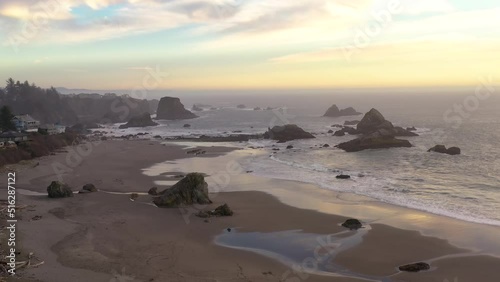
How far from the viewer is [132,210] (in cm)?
2959

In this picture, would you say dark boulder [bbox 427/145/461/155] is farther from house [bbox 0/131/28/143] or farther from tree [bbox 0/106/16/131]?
tree [bbox 0/106/16/131]

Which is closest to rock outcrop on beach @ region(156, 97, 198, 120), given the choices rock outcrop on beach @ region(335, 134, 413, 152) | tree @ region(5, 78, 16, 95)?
tree @ region(5, 78, 16, 95)

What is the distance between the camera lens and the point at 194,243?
23484mm

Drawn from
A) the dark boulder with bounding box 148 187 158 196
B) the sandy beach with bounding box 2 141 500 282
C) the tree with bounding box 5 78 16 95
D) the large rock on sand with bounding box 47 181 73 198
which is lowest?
the sandy beach with bounding box 2 141 500 282

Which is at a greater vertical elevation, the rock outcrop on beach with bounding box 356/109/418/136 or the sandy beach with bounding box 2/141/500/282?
the rock outcrop on beach with bounding box 356/109/418/136

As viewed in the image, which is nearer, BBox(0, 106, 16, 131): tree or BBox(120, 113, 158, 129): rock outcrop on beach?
BBox(0, 106, 16, 131): tree

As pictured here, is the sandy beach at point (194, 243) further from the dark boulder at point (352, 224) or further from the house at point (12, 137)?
the house at point (12, 137)

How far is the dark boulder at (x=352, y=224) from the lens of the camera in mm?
26191

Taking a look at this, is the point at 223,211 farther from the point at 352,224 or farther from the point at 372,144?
the point at 372,144

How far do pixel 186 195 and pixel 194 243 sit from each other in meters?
8.15

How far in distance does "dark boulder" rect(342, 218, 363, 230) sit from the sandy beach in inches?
21.7

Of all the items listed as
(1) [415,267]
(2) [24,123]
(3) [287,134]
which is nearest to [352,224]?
(1) [415,267]

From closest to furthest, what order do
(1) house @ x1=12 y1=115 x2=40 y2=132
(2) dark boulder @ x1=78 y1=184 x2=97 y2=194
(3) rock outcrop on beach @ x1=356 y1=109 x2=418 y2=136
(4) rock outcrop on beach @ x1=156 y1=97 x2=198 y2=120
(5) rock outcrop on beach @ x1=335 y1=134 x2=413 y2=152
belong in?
(2) dark boulder @ x1=78 y1=184 x2=97 y2=194, (5) rock outcrop on beach @ x1=335 y1=134 x2=413 y2=152, (1) house @ x1=12 y1=115 x2=40 y2=132, (3) rock outcrop on beach @ x1=356 y1=109 x2=418 y2=136, (4) rock outcrop on beach @ x1=156 y1=97 x2=198 y2=120

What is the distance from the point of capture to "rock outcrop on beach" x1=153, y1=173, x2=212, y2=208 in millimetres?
30969
